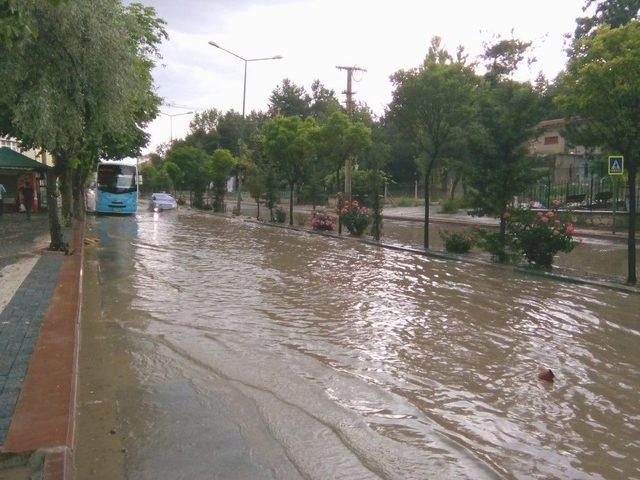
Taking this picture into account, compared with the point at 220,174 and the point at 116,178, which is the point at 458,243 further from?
the point at 220,174

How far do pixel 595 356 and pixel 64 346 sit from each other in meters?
5.89

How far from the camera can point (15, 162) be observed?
27.8 m

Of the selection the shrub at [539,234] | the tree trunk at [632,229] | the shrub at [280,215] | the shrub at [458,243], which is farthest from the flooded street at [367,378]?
the shrub at [280,215]

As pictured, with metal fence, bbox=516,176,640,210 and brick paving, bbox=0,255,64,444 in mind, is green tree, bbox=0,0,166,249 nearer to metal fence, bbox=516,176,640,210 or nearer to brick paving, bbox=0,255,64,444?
brick paving, bbox=0,255,64,444

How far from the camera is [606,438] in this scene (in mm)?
4875

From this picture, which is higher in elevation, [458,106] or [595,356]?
[458,106]

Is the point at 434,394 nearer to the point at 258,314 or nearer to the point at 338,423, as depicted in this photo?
the point at 338,423

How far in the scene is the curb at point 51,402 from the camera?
3645mm

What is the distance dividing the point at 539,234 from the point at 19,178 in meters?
27.5

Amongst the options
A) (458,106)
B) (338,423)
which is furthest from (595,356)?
(458,106)

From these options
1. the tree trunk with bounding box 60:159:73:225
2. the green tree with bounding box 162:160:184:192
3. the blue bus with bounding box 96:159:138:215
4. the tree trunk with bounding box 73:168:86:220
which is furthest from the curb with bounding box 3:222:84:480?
the green tree with bounding box 162:160:184:192

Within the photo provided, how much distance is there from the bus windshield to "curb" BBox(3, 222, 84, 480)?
29.7 metres

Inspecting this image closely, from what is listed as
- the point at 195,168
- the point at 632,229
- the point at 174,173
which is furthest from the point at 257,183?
the point at 174,173

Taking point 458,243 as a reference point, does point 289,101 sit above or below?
above
